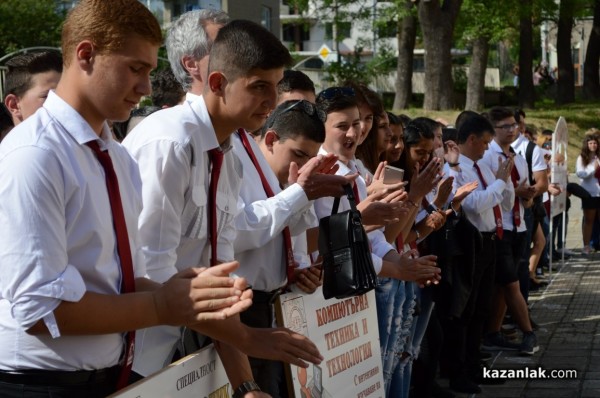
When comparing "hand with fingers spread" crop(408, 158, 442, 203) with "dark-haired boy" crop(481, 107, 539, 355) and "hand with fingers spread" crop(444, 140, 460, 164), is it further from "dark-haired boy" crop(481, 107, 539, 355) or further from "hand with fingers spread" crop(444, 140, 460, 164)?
"dark-haired boy" crop(481, 107, 539, 355)

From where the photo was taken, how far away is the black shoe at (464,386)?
26.9 ft

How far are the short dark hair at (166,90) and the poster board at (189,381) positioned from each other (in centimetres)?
222

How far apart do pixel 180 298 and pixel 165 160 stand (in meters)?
0.88

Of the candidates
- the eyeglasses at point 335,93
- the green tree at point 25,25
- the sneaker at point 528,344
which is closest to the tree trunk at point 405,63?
the green tree at point 25,25

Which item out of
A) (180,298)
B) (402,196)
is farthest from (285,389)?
(180,298)

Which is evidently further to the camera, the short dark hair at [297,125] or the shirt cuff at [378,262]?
the shirt cuff at [378,262]

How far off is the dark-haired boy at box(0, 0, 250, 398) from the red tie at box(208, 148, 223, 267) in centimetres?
63

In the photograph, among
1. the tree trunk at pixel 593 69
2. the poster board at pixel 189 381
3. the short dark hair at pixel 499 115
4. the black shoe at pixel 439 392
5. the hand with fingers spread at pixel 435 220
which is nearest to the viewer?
the poster board at pixel 189 381

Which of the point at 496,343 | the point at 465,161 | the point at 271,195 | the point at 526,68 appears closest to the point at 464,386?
the point at 496,343

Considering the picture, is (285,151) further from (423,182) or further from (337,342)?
(423,182)

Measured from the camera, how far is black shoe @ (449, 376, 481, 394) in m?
8.20

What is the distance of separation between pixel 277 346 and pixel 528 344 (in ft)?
21.4

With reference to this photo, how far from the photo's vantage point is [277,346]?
Result: 3438mm

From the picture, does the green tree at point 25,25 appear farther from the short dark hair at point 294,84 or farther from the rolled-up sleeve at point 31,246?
the rolled-up sleeve at point 31,246
